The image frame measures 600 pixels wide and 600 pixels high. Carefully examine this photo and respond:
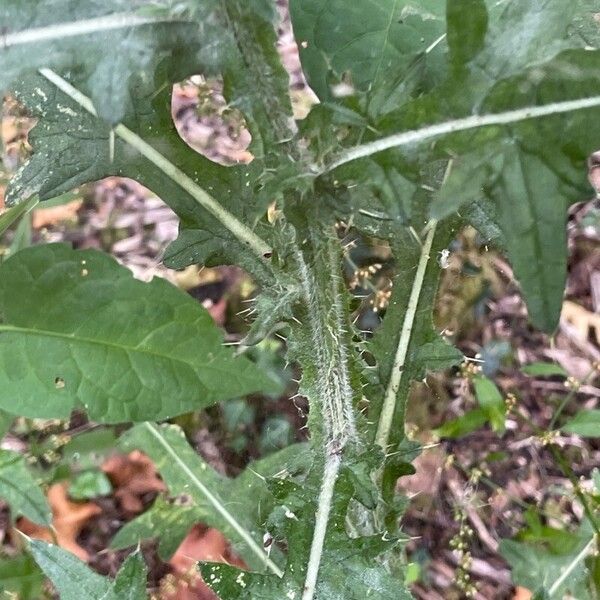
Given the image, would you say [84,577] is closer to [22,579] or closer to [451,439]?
[22,579]

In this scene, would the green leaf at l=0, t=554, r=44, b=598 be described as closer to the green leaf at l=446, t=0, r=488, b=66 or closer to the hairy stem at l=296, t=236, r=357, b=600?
the hairy stem at l=296, t=236, r=357, b=600

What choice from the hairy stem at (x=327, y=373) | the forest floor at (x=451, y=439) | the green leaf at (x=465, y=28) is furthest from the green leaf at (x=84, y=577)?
the forest floor at (x=451, y=439)

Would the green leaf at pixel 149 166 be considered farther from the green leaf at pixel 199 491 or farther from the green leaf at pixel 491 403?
the green leaf at pixel 491 403

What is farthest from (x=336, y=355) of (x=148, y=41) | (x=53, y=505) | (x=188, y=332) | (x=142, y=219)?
(x=142, y=219)

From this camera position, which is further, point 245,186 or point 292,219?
point 245,186

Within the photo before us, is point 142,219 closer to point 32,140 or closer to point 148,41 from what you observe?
point 32,140

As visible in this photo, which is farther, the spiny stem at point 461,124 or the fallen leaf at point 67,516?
the fallen leaf at point 67,516

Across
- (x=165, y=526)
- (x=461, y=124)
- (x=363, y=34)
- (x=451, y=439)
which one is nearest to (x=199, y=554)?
(x=165, y=526)
